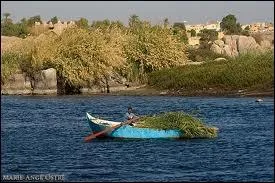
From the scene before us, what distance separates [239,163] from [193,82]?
Result: 129ft

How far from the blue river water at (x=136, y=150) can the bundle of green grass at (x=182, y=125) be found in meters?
0.56

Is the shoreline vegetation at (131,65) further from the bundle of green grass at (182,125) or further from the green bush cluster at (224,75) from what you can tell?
the bundle of green grass at (182,125)

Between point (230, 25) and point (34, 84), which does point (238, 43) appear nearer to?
point (34, 84)

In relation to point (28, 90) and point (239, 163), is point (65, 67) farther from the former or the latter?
point (239, 163)

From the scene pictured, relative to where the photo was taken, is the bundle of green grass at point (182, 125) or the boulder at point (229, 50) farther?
the boulder at point (229, 50)

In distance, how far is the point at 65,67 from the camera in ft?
226

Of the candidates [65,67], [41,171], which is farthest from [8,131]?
[65,67]

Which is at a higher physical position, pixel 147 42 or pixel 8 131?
pixel 147 42

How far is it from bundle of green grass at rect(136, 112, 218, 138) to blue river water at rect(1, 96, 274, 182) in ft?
1.83

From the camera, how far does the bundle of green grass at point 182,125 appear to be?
36438 mm

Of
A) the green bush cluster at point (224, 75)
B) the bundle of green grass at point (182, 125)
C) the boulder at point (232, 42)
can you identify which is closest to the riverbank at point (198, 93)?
the green bush cluster at point (224, 75)

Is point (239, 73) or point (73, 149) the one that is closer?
point (73, 149)

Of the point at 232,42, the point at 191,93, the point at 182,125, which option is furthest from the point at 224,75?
the point at 232,42

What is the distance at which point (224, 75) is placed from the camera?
67.8 meters
